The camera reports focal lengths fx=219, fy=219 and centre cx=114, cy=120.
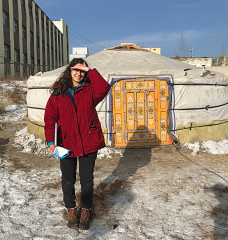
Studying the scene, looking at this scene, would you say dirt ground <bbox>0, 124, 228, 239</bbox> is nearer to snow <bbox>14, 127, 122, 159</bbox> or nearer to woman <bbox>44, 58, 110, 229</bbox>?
snow <bbox>14, 127, 122, 159</bbox>

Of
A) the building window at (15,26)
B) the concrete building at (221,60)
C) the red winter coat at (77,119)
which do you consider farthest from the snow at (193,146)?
the concrete building at (221,60)

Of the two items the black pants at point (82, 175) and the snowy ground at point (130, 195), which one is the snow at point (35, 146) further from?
the black pants at point (82, 175)

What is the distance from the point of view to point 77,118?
180cm

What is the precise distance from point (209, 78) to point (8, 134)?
522cm

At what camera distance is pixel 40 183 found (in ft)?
9.75

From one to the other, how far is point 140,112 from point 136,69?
0.89 m

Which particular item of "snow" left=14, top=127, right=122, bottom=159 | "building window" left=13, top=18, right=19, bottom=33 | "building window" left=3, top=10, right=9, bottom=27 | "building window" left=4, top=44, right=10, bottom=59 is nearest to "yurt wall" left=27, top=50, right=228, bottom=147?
"snow" left=14, top=127, right=122, bottom=159

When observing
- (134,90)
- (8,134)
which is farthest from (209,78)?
(8,134)

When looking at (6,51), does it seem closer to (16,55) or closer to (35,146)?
(16,55)

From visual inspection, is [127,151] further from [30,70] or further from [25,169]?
[30,70]

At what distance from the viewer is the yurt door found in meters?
4.50

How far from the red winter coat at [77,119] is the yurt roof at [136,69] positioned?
8.84 ft

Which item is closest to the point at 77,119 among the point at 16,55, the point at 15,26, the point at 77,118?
the point at 77,118

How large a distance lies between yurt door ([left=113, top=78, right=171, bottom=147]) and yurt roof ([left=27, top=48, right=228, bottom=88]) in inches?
9.4
